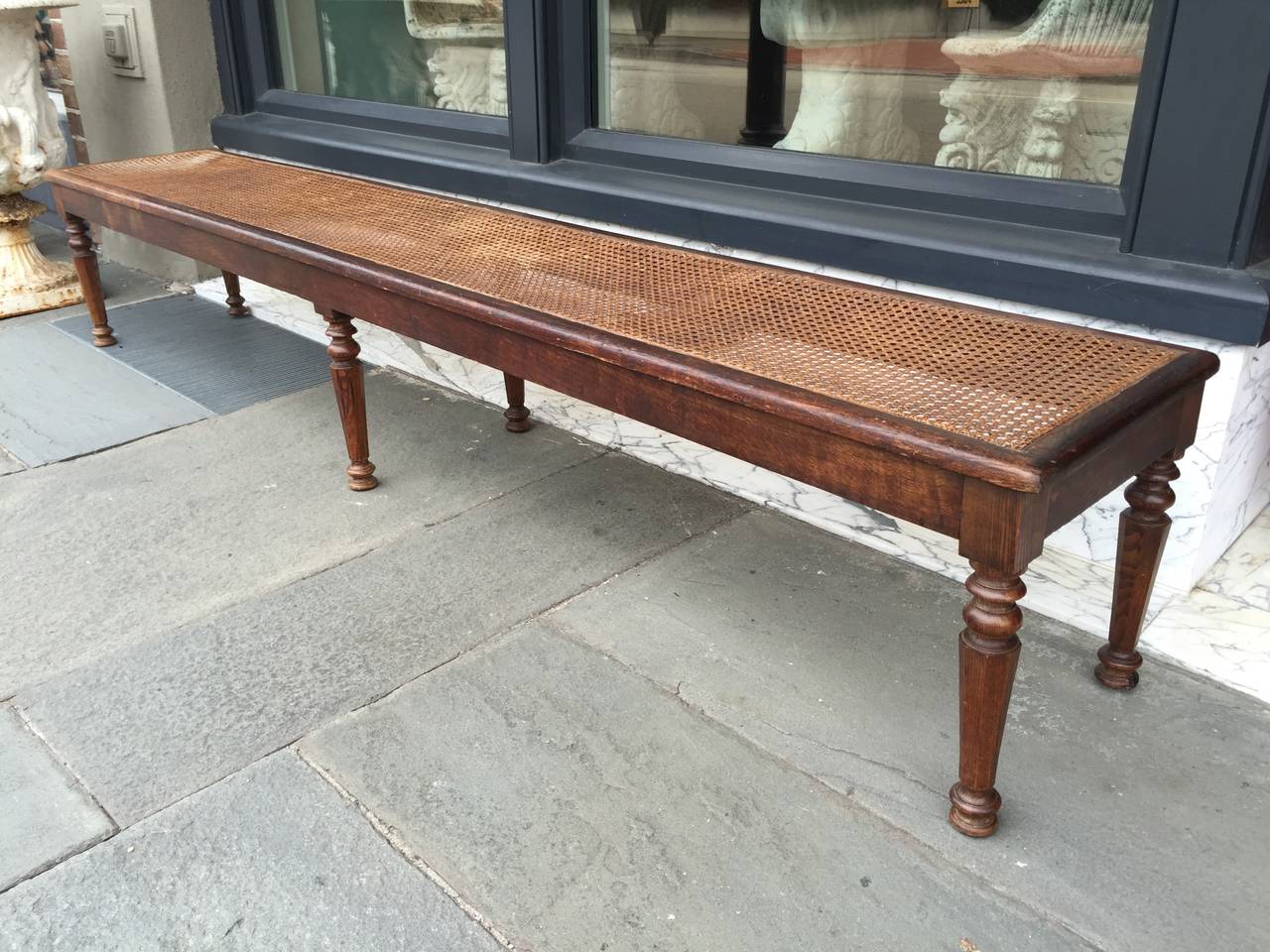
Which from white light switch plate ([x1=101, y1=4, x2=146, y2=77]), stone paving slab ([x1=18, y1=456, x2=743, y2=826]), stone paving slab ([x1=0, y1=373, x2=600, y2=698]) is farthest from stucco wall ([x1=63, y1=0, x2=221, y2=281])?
stone paving slab ([x1=18, y1=456, x2=743, y2=826])

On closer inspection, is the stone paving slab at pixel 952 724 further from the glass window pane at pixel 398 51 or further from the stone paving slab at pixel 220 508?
the glass window pane at pixel 398 51

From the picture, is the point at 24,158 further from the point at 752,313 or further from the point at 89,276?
the point at 752,313

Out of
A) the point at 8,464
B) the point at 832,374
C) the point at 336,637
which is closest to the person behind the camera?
the point at 832,374

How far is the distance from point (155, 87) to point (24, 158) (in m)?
0.52

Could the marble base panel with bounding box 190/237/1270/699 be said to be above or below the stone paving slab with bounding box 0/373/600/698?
above

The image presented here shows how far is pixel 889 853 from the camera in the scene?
1.56 meters

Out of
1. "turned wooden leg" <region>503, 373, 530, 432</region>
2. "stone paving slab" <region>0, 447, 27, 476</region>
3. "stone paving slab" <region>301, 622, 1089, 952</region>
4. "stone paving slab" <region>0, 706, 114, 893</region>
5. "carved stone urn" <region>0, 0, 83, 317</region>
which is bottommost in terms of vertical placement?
"stone paving slab" <region>0, 706, 114, 893</region>

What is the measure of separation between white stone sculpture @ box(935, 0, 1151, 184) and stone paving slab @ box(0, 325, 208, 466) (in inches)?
88.2

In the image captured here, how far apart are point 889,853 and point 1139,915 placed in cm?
33

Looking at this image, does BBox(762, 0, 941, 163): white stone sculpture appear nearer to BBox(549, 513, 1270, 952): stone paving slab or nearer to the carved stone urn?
BBox(549, 513, 1270, 952): stone paving slab

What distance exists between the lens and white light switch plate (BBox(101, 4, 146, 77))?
147 inches

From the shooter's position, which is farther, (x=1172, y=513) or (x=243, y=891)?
(x=1172, y=513)

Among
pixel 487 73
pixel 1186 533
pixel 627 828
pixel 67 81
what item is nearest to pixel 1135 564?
pixel 1186 533

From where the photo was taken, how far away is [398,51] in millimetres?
3469
